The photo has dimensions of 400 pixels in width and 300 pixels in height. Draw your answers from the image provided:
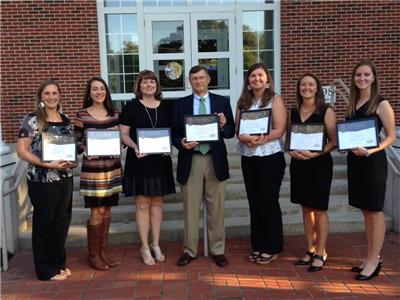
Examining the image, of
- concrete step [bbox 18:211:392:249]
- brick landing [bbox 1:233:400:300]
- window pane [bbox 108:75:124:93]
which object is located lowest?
brick landing [bbox 1:233:400:300]

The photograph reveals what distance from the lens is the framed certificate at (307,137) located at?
13.7 feet

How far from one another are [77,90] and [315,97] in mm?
5601

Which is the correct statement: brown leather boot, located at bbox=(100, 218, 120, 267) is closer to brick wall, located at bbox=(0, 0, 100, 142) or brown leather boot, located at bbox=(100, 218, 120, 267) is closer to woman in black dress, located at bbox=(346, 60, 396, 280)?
woman in black dress, located at bbox=(346, 60, 396, 280)

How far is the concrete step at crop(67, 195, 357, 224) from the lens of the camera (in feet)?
18.9

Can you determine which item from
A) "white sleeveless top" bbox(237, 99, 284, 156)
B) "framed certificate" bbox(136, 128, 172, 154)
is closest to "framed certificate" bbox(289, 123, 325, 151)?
"white sleeveless top" bbox(237, 99, 284, 156)

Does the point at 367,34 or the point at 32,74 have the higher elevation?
the point at 367,34

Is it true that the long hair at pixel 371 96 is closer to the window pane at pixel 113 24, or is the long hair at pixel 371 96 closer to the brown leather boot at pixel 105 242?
the brown leather boot at pixel 105 242

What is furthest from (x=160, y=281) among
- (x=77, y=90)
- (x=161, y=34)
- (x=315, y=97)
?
(x=161, y=34)

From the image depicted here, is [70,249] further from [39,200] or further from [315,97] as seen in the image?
[315,97]

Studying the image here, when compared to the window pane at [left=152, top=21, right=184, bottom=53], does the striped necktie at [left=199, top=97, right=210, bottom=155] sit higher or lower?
lower

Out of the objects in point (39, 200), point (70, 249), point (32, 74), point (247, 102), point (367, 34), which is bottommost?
point (70, 249)

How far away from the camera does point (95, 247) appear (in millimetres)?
4582

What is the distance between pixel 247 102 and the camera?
446 centimetres

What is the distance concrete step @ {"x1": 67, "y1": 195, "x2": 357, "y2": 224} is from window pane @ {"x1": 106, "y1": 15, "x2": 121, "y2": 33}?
4325 mm
